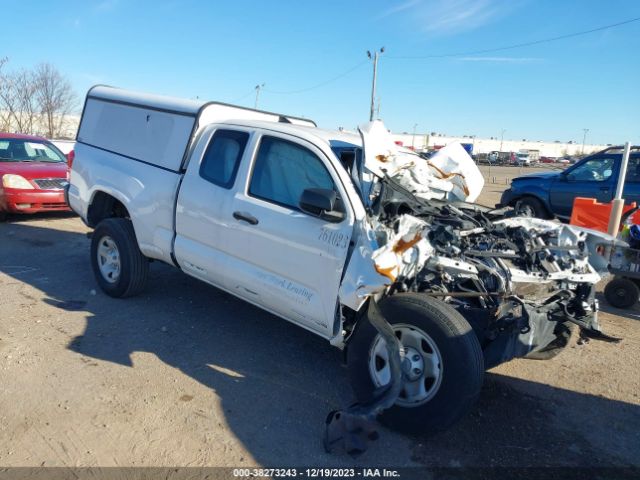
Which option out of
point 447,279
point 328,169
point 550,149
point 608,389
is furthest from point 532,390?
point 550,149

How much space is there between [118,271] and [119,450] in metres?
2.89

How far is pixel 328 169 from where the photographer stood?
12.7 feet

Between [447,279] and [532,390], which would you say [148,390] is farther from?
[532,390]

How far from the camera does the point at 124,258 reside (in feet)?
17.9

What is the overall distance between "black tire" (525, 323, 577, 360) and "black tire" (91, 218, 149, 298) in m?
4.01

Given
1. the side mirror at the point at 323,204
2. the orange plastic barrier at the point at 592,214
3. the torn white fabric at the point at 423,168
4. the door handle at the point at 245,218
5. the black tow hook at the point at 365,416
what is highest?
the torn white fabric at the point at 423,168

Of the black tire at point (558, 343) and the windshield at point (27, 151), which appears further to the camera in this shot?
the windshield at point (27, 151)

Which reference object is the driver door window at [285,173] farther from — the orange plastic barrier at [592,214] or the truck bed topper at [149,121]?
the orange plastic barrier at [592,214]

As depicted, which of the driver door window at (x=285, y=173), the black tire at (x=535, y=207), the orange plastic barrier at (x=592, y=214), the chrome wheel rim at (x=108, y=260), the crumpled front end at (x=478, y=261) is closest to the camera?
the crumpled front end at (x=478, y=261)

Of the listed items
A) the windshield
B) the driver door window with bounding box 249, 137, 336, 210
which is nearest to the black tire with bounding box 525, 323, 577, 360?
the driver door window with bounding box 249, 137, 336, 210

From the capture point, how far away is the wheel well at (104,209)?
598 centimetres

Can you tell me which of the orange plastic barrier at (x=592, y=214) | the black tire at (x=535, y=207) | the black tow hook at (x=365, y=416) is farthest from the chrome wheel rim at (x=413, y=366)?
the black tire at (x=535, y=207)

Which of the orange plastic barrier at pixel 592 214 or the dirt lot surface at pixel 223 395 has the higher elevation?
the orange plastic barrier at pixel 592 214

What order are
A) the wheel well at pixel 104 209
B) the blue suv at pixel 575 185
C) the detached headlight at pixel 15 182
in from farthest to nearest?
1. the blue suv at pixel 575 185
2. the detached headlight at pixel 15 182
3. the wheel well at pixel 104 209
